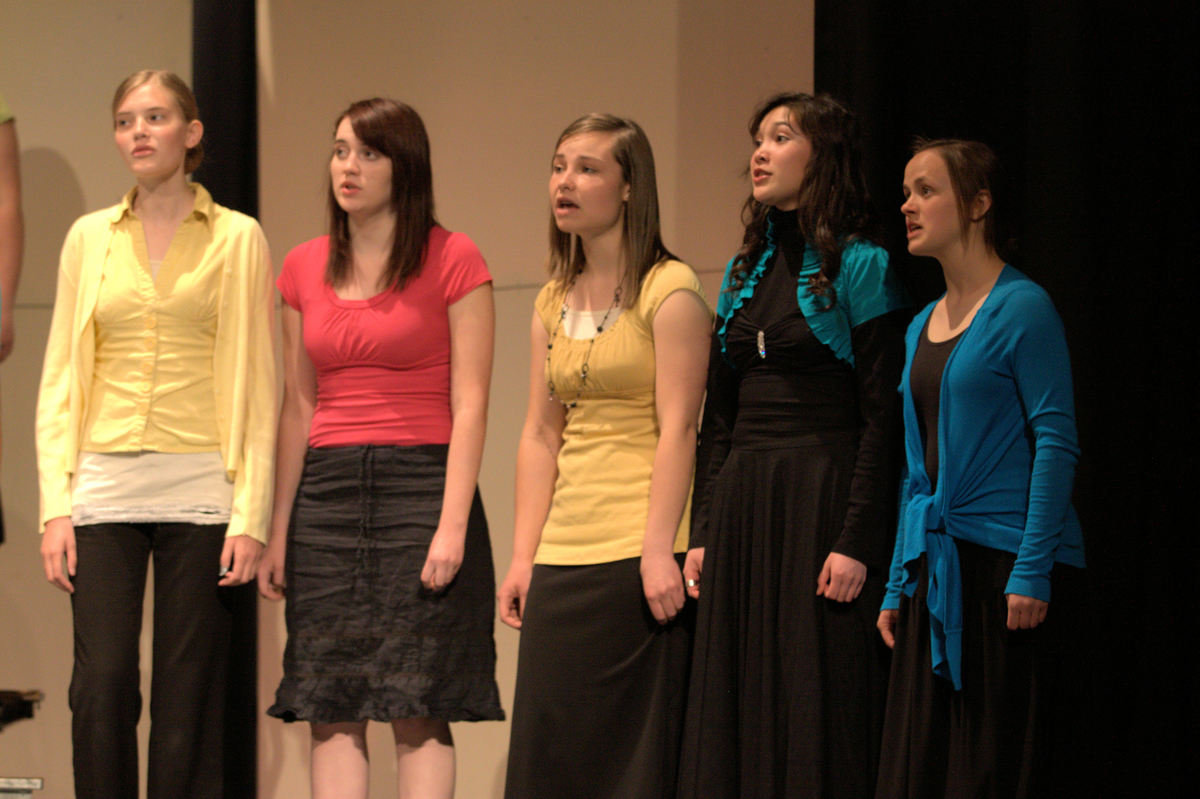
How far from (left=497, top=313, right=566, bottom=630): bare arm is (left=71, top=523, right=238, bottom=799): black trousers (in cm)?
62

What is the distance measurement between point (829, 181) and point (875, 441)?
52cm

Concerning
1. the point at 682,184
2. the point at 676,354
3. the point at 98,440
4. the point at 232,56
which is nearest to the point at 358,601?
the point at 98,440

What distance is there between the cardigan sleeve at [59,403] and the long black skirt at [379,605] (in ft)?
1.61

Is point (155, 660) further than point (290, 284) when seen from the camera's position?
No

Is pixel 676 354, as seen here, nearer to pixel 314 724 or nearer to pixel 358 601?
pixel 358 601

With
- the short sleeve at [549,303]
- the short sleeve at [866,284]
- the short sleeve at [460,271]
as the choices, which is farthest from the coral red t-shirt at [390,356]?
the short sleeve at [866,284]

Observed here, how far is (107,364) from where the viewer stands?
2857mm

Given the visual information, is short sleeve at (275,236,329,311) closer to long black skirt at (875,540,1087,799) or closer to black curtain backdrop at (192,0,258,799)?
black curtain backdrop at (192,0,258,799)

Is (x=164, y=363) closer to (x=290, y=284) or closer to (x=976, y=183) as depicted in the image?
(x=290, y=284)

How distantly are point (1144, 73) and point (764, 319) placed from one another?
3.10ft

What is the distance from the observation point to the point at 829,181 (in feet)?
8.48

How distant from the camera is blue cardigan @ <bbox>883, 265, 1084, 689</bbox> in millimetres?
2260

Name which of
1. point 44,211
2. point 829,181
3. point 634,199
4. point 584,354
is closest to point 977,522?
point 829,181

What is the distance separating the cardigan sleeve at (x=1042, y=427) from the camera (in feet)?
7.26
